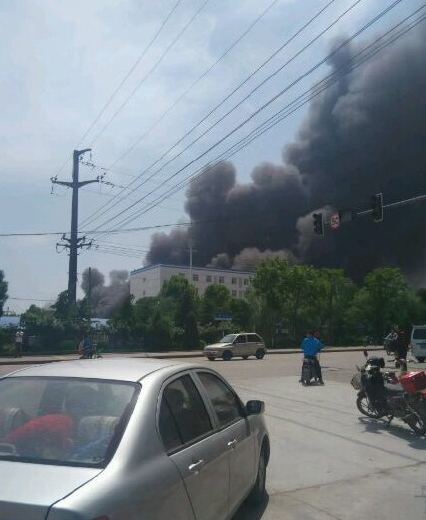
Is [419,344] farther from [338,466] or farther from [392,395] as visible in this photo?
[338,466]

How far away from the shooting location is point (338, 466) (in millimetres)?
7121

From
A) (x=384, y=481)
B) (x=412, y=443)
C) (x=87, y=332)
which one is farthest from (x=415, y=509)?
(x=87, y=332)

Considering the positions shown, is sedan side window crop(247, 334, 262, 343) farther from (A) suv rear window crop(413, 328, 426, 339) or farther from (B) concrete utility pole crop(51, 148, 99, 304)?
(B) concrete utility pole crop(51, 148, 99, 304)

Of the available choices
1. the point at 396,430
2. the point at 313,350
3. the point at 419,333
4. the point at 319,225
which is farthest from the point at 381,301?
the point at 396,430

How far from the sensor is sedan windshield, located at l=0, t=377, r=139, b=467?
120 inches

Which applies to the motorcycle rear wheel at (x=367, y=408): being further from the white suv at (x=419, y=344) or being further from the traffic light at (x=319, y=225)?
the white suv at (x=419, y=344)

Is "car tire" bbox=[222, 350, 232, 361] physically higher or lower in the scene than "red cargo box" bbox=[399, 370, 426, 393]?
lower

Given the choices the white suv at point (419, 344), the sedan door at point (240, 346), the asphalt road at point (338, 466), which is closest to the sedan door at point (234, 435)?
the asphalt road at point (338, 466)

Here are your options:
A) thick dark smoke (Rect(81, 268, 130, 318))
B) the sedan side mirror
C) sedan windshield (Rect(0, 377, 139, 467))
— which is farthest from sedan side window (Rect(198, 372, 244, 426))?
thick dark smoke (Rect(81, 268, 130, 318))

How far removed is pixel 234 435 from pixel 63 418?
150cm

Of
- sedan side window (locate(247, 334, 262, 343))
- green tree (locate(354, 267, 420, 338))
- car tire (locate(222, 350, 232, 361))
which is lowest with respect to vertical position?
car tire (locate(222, 350, 232, 361))

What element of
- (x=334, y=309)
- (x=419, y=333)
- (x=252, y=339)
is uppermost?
(x=334, y=309)

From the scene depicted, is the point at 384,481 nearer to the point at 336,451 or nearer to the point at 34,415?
the point at 336,451

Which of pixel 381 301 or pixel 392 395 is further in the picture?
pixel 381 301
